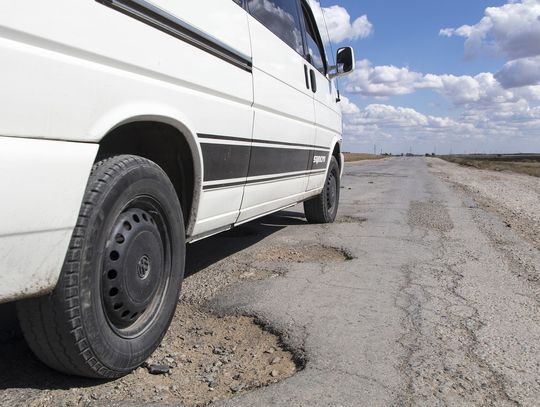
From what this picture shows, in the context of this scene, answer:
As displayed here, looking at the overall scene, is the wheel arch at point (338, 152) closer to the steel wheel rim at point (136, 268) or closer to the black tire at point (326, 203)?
the black tire at point (326, 203)

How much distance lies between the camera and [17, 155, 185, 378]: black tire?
1977 mm

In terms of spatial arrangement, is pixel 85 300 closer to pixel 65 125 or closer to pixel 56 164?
pixel 56 164

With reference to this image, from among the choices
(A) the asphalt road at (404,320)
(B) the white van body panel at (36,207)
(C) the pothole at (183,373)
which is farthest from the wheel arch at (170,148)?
(A) the asphalt road at (404,320)

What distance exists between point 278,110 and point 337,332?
184cm

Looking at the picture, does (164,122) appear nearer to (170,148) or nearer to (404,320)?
(170,148)

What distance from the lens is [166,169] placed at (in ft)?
9.58

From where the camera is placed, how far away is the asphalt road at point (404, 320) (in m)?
2.35

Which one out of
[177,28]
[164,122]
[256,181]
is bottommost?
[256,181]

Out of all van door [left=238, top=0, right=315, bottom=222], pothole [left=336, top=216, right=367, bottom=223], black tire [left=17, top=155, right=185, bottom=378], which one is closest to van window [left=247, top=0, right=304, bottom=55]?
van door [left=238, top=0, right=315, bottom=222]

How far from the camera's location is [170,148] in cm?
281

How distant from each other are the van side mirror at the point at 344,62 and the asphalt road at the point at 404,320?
2060 millimetres

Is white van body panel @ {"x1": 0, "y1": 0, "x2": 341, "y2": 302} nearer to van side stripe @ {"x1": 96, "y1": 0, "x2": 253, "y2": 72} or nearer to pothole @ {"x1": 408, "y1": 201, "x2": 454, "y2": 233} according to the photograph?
van side stripe @ {"x1": 96, "y1": 0, "x2": 253, "y2": 72}

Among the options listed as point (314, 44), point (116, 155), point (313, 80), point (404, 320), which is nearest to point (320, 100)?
point (313, 80)

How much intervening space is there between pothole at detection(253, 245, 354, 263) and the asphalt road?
0.44 feet
